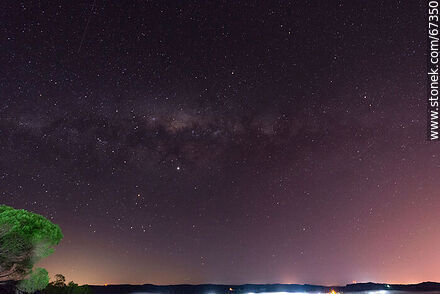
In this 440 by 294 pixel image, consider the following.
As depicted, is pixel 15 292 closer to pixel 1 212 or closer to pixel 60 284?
pixel 1 212

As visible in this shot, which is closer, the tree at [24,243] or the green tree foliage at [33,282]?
the tree at [24,243]

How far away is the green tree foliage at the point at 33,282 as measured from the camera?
786 inches

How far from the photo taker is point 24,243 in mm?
18594

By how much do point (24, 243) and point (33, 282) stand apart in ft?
8.49

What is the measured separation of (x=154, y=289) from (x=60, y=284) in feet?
383

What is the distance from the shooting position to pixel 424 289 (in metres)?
136

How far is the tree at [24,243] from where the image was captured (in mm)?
17984

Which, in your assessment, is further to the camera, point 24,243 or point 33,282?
point 33,282

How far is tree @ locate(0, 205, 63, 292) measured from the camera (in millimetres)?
17984

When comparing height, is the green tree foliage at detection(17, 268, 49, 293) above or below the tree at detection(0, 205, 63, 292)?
below

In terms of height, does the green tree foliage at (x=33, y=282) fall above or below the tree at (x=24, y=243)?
below

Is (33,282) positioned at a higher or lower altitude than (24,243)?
lower

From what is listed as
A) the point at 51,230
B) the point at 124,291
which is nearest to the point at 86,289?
the point at 51,230

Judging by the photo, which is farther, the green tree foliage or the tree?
the green tree foliage
